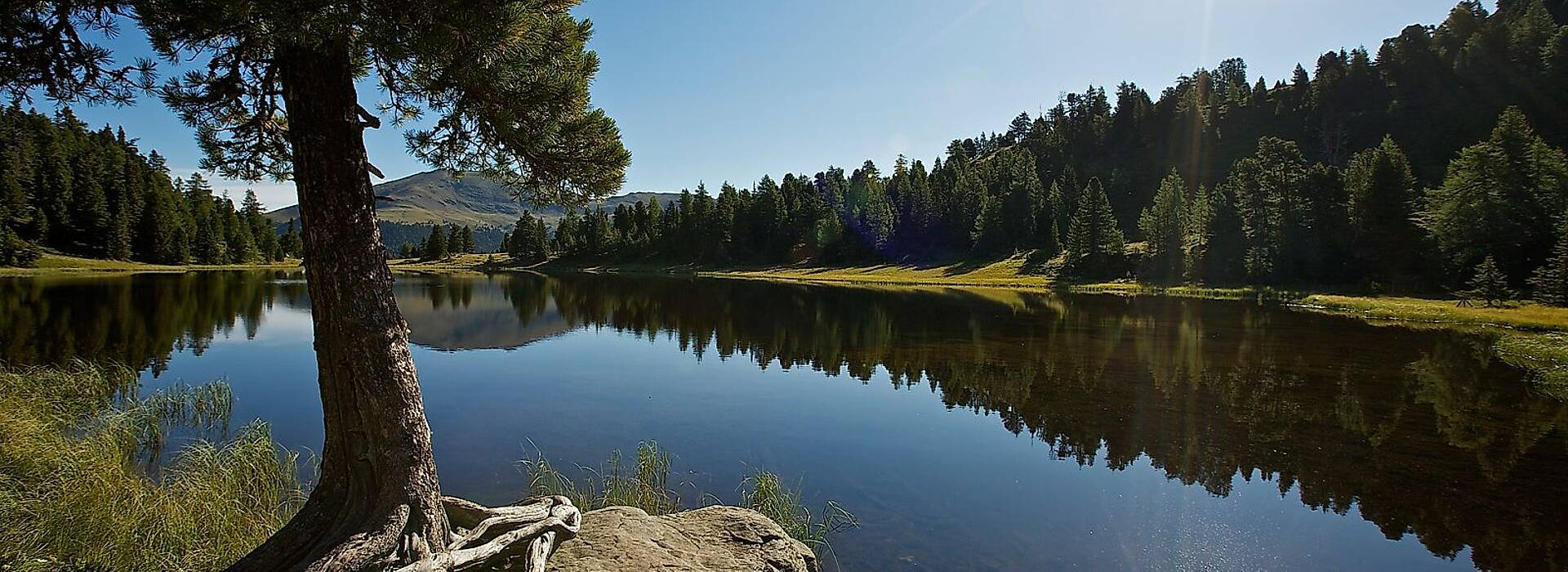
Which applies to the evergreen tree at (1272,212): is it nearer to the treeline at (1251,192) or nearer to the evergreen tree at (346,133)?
the treeline at (1251,192)

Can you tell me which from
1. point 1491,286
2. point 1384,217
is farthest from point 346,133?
point 1384,217

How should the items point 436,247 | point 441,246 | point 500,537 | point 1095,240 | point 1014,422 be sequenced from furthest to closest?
point 441,246
point 436,247
point 1095,240
point 1014,422
point 500,537

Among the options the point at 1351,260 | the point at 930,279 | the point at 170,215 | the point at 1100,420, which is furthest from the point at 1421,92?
the point at 170,215

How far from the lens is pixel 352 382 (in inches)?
213

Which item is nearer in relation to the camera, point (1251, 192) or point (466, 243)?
point (1251, 192)

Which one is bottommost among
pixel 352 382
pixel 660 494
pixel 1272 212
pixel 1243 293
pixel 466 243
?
pixel 660 494

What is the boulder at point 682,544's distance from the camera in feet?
20.5

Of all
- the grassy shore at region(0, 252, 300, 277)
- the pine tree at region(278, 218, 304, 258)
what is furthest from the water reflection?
the pine tree at region(278, 218, 304, 258)

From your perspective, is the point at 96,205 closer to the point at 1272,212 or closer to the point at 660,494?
the point at 660,494

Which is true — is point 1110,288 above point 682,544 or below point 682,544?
below

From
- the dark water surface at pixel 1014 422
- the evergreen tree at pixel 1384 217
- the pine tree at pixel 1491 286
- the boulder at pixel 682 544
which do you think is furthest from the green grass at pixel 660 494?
the evergreen tree at pixel 1384 217

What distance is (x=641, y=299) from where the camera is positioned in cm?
6106

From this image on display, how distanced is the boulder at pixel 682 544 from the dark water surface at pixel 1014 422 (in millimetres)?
2273

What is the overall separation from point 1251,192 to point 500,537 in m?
95.1
